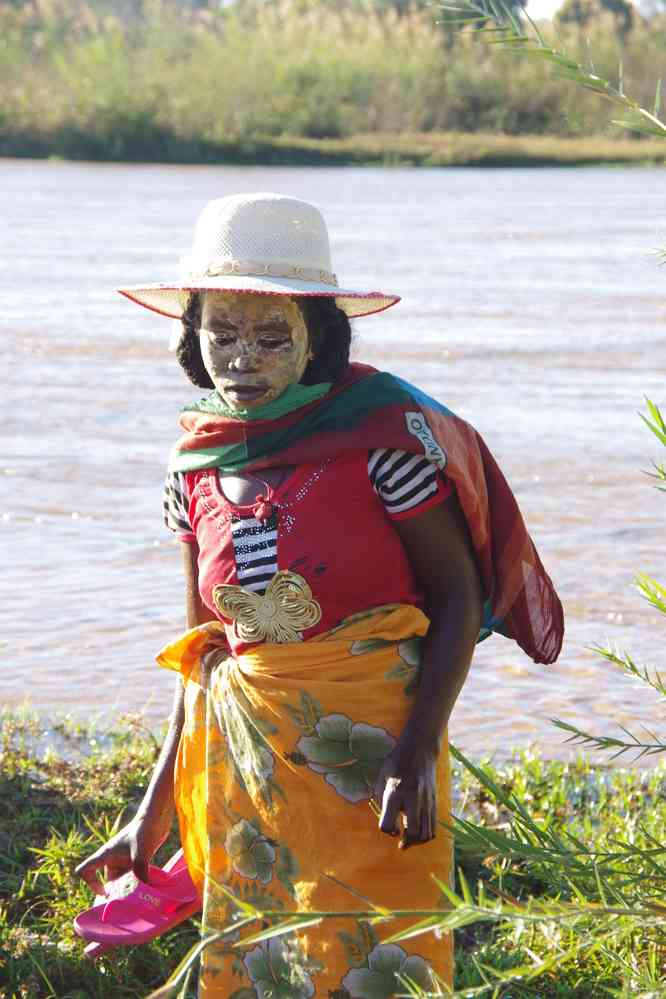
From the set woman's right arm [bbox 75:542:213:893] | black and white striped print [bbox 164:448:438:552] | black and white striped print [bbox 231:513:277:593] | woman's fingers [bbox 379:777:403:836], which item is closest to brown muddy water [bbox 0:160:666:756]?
black and white striped print [bbox 164:448:438:552]

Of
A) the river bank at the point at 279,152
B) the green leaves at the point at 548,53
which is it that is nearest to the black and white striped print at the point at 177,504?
the green leaves at the point at 548,53

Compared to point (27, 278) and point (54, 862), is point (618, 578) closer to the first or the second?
point (54, 862)

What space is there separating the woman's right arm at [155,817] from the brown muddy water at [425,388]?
925mm

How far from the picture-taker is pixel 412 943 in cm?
240

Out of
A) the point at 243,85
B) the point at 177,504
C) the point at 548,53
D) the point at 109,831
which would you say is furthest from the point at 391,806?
the point at 243,85

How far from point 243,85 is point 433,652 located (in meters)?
31.1

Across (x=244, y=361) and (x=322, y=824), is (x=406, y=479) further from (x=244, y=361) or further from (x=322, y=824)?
(x=322, y=824)

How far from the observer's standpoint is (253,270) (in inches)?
98.7

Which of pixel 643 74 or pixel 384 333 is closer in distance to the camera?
pixel 384 333

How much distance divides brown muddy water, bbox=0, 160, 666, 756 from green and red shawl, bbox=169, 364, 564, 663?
0.40 m

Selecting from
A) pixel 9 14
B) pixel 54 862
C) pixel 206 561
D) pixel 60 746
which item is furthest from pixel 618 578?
pixel 9 14

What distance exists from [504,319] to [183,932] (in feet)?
28.4

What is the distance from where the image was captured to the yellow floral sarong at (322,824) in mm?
2395

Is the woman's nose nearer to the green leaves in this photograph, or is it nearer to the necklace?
the necklace
